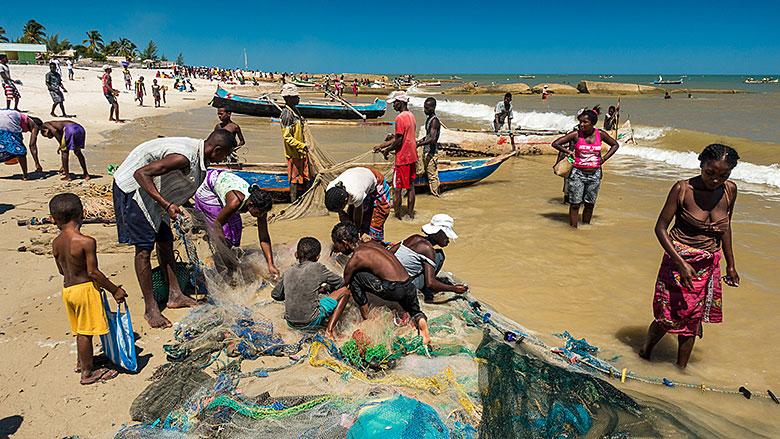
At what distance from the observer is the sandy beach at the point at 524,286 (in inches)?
116

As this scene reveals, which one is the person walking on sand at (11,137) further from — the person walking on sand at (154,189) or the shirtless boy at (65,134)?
the person walking on sand at (154,189)

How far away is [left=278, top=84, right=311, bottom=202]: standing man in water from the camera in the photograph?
21.8ft

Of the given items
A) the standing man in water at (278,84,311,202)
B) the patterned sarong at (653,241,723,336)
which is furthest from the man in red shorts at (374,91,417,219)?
the patterned sarong at (653,241,723,336)

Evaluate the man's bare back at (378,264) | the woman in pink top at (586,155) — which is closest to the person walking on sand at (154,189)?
the man's bare back at (378,264)

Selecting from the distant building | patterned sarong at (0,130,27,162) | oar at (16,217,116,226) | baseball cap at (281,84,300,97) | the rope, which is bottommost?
the rope

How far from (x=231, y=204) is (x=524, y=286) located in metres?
3.22

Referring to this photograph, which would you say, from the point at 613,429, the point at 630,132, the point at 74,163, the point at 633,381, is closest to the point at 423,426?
the point at 613,429

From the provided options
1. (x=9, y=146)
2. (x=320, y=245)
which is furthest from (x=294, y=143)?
(x=9, y=146)

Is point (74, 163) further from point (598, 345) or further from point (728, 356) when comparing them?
point (728, 356)

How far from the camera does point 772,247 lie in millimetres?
5984

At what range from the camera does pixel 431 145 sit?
800 centimetres

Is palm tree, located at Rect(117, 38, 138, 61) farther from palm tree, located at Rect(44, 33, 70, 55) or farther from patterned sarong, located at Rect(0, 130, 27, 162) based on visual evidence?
patterned sarong, located at Rect(0, 130, 27, 162)

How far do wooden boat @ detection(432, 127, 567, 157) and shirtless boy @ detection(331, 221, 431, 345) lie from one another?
382 inches

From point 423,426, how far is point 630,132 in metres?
15.3
